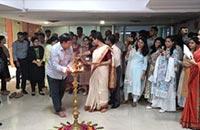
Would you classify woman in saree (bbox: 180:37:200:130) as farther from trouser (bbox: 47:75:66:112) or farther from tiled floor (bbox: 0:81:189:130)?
trouser (bbox: 47:75:66:112)

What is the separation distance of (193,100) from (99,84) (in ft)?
5.18

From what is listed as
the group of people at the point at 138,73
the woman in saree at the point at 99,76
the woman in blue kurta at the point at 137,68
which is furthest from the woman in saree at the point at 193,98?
the woman in saree at the point at 99,76

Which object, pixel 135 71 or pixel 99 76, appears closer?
pixel 99 76

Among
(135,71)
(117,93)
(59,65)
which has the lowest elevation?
(117,93)

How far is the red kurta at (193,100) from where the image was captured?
406cm

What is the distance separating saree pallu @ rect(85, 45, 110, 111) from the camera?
16.0ft

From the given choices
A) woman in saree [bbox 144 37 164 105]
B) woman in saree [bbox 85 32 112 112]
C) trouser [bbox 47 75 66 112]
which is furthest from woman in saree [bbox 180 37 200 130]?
trouser [bbox 47 75 66 112]

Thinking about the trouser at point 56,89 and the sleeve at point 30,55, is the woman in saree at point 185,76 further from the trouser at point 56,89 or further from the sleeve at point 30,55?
the sleeve at point 30,55

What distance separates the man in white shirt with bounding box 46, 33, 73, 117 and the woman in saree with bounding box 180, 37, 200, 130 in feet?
5.73

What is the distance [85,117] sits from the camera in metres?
4.71

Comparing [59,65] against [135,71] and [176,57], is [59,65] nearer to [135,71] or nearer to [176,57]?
[135,71]

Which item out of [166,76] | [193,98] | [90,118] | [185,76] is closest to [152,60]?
[166,76]

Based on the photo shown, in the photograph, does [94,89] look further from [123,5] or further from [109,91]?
[123,5]

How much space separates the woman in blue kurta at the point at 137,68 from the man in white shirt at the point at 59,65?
1.25 m
